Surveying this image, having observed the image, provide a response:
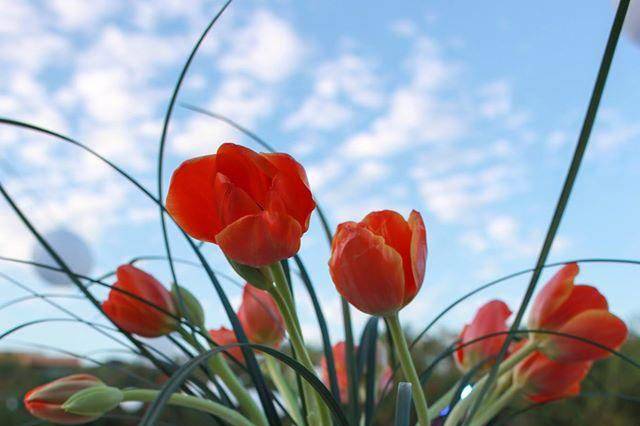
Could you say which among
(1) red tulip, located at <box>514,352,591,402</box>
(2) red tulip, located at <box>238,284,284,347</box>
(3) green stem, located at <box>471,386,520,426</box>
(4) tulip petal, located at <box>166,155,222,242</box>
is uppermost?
(2) red tulip, located at <box>238,284,284,347</box>

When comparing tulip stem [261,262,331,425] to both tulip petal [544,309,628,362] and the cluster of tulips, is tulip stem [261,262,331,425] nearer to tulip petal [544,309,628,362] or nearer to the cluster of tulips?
the cluster of tulips

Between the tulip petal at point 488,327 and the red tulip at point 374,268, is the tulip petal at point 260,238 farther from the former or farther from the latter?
the tulip petal at point 488,327

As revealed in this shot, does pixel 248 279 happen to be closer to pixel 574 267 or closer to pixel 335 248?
pixel 335 248

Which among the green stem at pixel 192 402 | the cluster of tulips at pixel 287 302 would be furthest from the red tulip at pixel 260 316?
the green stem at pixel 192 402

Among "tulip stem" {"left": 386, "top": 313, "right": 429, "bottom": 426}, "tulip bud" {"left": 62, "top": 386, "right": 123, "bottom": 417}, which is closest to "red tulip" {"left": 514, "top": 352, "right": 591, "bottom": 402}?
"tulip stem" {"left": 386, "top": 313, "right": 429, "bottom": 426}

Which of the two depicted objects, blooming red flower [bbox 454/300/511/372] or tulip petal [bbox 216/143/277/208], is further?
blooming red flower [bbox 454/300/511/372]

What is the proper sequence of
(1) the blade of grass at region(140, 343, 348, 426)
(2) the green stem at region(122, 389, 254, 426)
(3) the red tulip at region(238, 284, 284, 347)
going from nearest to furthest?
(1) the blade of grass at region(140, 343, 348, 426), (2) the green stem at region(122, 389, 254, 426), (3) the red tulip at region(238, 284, 284, 347)

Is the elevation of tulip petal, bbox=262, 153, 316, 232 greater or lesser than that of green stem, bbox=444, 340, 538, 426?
greater

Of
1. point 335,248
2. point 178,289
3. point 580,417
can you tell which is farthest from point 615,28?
point 580,417
